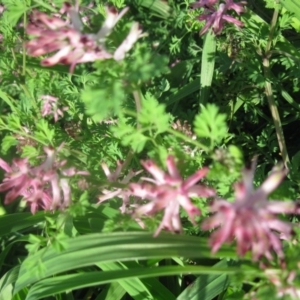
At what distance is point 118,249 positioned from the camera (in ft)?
4.61

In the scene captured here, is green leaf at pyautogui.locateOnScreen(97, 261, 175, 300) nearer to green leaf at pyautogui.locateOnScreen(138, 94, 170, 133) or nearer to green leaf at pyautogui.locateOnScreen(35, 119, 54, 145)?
green leaf at pyautogui.locateOnScreen(35, 119, 54, 145)

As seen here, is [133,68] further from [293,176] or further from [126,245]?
[293,176]

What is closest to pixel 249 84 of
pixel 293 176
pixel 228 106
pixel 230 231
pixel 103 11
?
pixel 228 106

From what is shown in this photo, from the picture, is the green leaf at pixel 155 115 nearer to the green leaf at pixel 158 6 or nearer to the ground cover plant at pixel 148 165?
the ground cover plant at pixel 148 165

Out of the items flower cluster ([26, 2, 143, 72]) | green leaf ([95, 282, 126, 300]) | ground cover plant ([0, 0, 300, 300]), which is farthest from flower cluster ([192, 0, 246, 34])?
green leaf ([95, 282, 126, 300])

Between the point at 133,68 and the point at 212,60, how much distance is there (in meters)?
1.13

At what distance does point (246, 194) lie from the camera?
107 centimetres

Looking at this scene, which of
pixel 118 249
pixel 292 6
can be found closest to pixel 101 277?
pixel 118 249

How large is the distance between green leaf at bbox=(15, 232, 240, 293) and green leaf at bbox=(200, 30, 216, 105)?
987 mm

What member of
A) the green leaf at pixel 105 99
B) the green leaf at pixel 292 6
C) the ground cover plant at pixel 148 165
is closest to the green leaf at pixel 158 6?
the ground cover plant at pixel 148 165

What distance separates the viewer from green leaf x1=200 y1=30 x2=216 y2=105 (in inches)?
89.0

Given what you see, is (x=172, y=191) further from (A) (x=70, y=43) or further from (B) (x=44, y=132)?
(B) (x=44, y=132)

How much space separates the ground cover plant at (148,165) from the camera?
1.19m

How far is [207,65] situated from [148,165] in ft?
3.81
